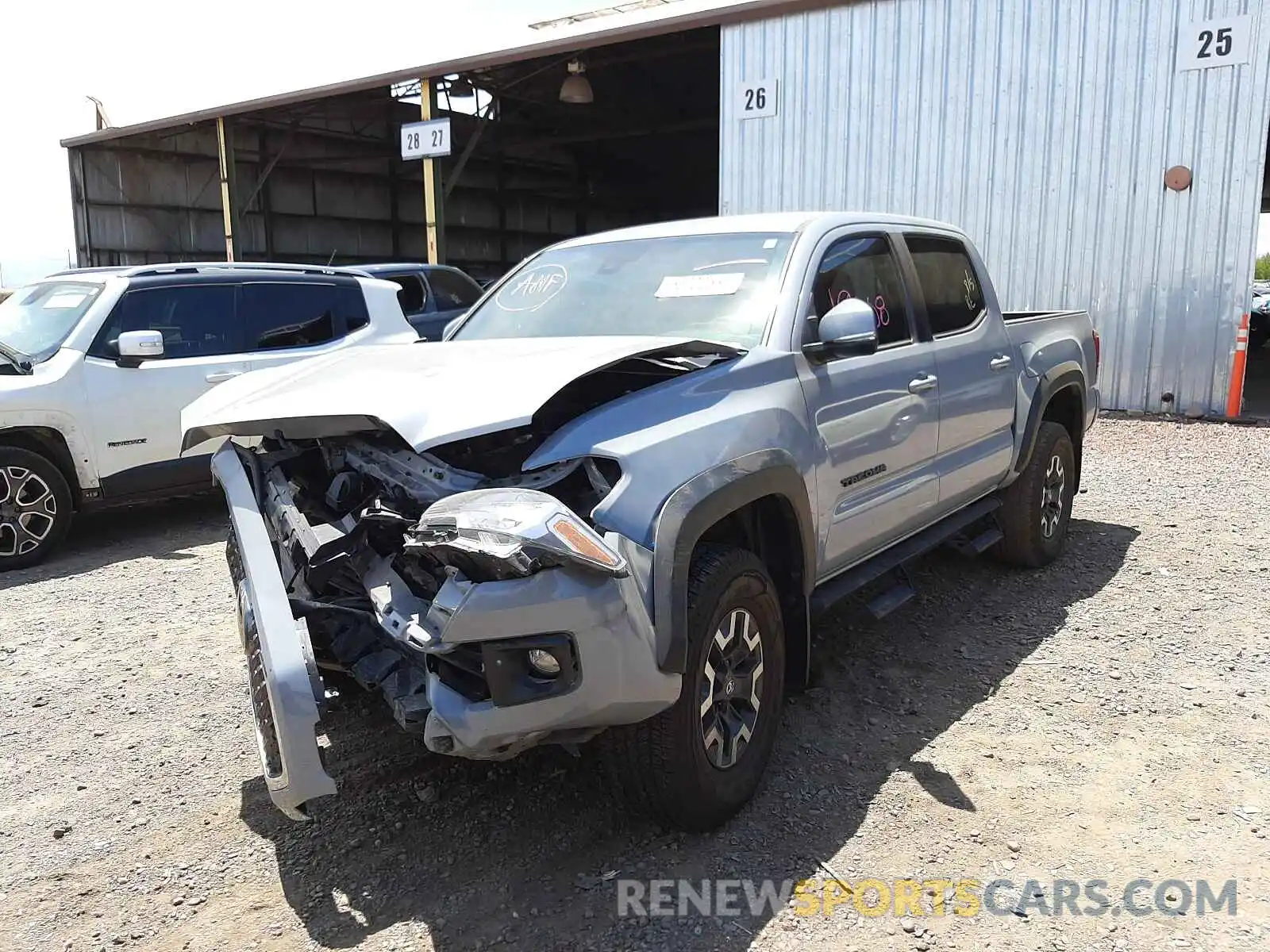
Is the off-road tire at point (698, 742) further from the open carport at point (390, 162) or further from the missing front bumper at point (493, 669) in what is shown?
the open carport at point (390, 162)

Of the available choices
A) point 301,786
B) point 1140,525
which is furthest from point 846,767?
point 1140,525

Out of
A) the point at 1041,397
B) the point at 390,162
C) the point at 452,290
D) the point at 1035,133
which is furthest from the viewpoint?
the point at 390,162

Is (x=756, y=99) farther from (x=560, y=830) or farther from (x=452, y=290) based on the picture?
(x=560, y=830)

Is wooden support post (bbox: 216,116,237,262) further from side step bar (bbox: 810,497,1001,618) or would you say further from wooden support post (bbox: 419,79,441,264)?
side step bar (bbox: 810,497,1001,618)

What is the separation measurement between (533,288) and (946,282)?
6.48ft

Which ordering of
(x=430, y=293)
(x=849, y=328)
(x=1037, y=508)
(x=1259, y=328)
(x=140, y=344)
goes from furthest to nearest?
1. (x=1259, y=328)
2. (x=430, y=293)
3. (x=140, y=344)
4. (x=1037, y=508)
5. (x=849, y=328)

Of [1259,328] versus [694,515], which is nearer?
[694,515]

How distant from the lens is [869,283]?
4.18 m

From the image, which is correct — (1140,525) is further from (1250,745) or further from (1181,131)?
(1181,131)

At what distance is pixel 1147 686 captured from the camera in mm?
4113

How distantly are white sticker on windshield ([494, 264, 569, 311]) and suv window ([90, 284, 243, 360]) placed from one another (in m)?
3.33

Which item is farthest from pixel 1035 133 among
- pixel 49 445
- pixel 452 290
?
pixel 49 445

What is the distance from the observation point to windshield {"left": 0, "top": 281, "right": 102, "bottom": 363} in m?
6.58

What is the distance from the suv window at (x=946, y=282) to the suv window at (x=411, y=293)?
21.8 feet
